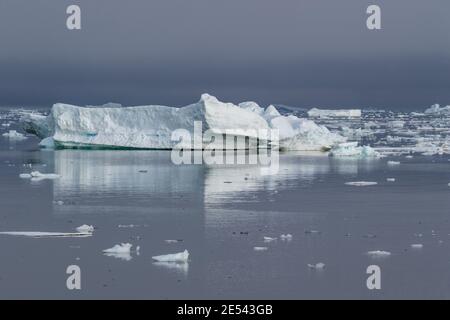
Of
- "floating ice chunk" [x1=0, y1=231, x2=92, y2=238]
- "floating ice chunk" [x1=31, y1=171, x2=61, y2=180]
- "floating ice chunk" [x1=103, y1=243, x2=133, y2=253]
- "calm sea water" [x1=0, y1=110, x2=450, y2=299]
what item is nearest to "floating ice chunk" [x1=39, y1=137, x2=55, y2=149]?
"calm sea water" [x1=0, y1=110, x2=450, y2=299]

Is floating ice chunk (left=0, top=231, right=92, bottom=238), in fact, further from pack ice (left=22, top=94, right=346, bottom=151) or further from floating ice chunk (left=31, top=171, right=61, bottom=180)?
pack ice (left=22, top=94, right=346, bottom=151)

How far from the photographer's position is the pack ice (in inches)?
944

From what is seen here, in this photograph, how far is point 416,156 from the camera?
76.4 ft

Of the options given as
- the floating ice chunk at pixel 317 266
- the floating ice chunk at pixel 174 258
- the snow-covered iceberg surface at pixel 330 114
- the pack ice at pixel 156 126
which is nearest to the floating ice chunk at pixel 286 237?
Result: the floating ice chunk at pixel 317 266

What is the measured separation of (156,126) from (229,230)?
46.9 feet

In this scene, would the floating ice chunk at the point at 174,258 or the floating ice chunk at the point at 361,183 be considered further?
the floating ice chunk at the point at 361,183

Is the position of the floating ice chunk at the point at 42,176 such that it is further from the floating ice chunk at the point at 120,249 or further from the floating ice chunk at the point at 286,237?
the floating ice chunk at the point at 120,249

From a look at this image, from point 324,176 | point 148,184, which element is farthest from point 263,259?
point 324,176

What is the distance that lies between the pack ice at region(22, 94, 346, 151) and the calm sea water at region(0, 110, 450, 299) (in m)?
4.99

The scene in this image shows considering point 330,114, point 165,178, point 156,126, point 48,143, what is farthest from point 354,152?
point 330,114

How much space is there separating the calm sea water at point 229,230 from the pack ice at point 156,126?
16.4 feet

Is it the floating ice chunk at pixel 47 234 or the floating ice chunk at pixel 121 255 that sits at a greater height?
the floating ice chunk at pixel 47 234

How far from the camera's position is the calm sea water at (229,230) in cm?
826
